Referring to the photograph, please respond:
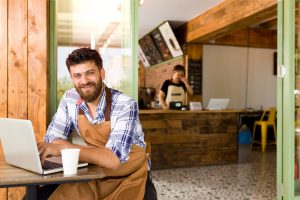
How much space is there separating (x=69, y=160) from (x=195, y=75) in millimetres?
6089

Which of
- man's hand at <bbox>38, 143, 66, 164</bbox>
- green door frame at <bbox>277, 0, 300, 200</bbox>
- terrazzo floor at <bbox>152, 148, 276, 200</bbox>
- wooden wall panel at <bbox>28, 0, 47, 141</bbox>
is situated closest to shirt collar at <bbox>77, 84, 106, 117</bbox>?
man's hand at <bbox>38, 143, 66, 164</bbox>

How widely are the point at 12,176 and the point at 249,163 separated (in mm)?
4610

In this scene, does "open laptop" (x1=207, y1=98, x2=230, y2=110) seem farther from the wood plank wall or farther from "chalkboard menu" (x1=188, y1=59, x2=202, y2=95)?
the wood plank wall

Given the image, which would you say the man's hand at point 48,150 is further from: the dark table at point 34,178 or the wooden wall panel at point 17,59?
the wooden wall panel at point 17,59

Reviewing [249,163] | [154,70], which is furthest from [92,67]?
[154,70]

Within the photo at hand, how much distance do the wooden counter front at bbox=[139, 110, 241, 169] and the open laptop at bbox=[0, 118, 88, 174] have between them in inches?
127

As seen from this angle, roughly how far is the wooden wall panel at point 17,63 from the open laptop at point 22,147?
0.66 metres

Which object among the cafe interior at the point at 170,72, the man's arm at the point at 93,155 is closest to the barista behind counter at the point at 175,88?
the cafe interior at the point at 170,72

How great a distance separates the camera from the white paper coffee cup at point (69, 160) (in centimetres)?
137

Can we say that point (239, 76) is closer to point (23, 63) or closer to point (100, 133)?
point (23, 63)

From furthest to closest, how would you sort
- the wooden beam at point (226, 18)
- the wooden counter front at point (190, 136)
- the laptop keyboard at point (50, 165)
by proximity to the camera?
the wooden counter front at point (190, 136) → the wooden beam at point (226, 18) → the laptop keyboard at point (50, 165)

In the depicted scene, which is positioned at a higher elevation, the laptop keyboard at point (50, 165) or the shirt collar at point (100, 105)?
the shirt collar at point (100, 105)

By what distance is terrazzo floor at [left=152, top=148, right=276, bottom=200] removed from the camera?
11.8 ft

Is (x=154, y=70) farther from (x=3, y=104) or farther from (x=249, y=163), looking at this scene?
(x=3, y=104)
